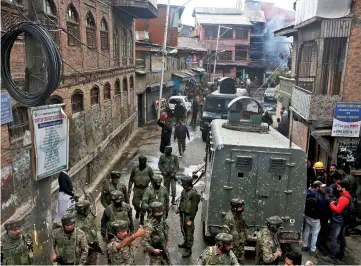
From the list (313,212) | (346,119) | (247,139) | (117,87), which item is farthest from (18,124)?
(117,87)

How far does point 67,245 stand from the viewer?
17.2ft

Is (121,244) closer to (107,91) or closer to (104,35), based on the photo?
(107,91)

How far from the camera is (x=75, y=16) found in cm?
1119

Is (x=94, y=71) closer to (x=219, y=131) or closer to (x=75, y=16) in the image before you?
(x=75, y=16)

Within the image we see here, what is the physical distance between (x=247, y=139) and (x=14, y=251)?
4689 millimetres

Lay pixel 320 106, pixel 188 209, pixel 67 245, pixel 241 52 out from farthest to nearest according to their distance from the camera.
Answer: pixel 241 52
pixel 320 106
pixel 188 209
pixel 67 245

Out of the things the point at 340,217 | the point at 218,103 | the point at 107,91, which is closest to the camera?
the point at 340,217

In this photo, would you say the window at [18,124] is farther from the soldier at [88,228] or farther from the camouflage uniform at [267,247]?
the camouflage uniform at [267,247]

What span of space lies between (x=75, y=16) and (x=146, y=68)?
1150 cm

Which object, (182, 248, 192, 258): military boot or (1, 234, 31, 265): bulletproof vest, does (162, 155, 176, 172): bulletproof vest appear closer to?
(182, 248, 192, 258): military boot

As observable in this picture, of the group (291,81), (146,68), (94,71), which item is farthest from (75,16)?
(146,68)

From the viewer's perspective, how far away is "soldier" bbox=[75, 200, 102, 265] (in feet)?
19.2

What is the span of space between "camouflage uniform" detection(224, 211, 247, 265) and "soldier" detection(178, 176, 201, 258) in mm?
1147

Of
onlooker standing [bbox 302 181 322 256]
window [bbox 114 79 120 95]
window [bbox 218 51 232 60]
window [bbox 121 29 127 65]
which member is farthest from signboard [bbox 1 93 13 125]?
window [bbox 218 51 232 60]
